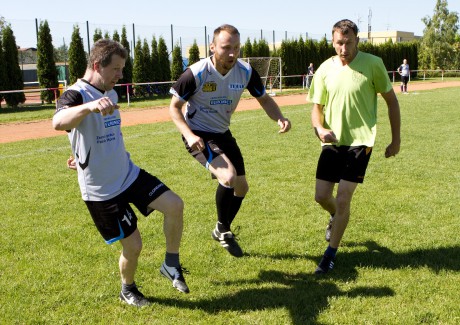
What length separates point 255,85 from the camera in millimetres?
4863

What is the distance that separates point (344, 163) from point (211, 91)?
1.37 metres

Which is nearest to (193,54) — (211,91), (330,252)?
(211,91)

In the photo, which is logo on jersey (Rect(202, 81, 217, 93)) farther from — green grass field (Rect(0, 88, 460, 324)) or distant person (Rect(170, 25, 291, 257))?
green grass field (Rect(0, 88, 460, 324))

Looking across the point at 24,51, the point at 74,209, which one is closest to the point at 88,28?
the point at 24,51

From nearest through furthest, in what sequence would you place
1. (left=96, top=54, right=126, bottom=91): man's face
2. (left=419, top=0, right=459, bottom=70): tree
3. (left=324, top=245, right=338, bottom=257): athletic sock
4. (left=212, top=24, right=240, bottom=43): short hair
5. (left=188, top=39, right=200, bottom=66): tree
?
(left=96, top=54, right=126, bottom=91): man's face < (left=212, top=24, right=240, bottom=43): short hair < (left=324, top=245, right=338, bottom=257): athletic sock < (left=188, top=39, right=200, bottom=66): tree < (left=419, top=0, right=459, bottom=70): tree

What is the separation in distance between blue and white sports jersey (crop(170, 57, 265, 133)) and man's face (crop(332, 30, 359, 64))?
0.88 metres

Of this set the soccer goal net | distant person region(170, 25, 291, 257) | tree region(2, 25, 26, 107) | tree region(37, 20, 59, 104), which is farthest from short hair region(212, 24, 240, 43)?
the soccer goal net

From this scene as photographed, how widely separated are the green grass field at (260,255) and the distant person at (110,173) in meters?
0.43

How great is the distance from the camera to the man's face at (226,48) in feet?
14.0

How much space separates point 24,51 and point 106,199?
35662 mm

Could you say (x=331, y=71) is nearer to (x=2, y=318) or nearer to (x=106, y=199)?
(x=106, y=199)

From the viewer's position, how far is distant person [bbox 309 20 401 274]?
4.32m

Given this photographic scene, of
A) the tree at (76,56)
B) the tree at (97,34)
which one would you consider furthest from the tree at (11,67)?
the tree at (97,34)

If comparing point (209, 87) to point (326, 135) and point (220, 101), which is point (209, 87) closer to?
point (220, 101)
